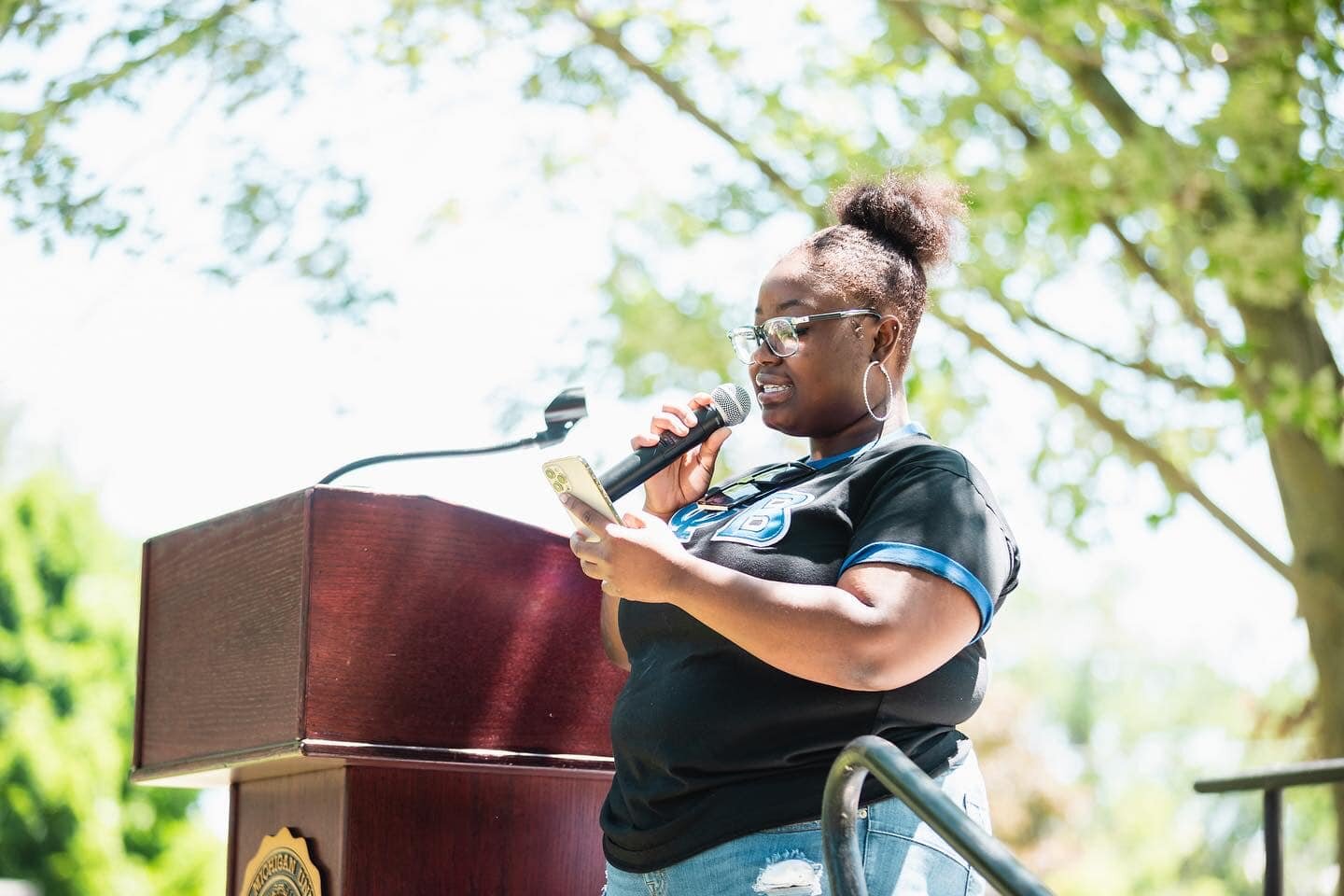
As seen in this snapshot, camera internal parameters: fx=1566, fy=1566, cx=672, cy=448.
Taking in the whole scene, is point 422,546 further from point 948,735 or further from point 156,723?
point 948,735

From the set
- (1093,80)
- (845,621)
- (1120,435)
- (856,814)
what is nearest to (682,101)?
(1093,80)

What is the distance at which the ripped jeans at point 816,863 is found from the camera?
1965 millimetres

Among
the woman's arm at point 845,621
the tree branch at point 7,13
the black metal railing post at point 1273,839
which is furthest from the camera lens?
the tree branch at point 7,13

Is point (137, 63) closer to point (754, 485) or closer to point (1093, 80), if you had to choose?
point (1093, 80)

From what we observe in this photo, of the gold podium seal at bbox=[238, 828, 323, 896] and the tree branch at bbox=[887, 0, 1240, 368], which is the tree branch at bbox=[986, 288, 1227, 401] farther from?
the gold podium seal at bbox=[238, 828, 323, 896]

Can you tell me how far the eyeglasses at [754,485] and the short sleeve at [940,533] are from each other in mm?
230

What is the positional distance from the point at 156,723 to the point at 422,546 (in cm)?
63

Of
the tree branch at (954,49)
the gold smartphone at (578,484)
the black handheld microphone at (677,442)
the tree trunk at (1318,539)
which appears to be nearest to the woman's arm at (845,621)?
the gold smartphone at (578,484)

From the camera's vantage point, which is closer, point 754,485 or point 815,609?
point 815,609

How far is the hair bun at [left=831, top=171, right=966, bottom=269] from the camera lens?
260 cm

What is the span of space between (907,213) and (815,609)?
0.92 metres

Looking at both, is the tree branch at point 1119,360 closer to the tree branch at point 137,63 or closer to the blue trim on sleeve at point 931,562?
the tree branch at point 137,63

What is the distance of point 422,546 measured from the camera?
7.76 feet

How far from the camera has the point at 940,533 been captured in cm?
202
